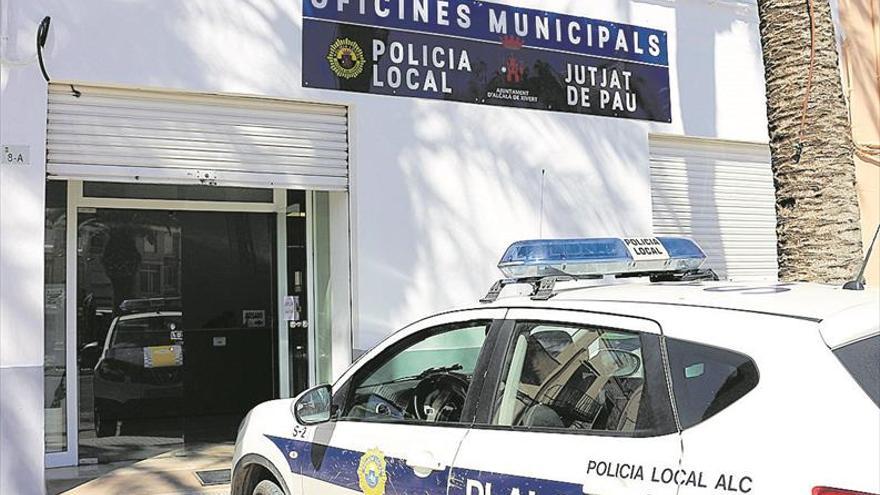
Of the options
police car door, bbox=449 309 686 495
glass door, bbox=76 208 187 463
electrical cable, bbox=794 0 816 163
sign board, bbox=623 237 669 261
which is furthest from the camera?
glass door, bbox=76 208 187 463

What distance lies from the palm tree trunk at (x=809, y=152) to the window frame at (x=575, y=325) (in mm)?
3082

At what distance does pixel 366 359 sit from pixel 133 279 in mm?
6681

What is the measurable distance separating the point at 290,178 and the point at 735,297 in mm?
5633

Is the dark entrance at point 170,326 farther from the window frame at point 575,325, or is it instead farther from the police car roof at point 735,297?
the police car roof at point 735,297

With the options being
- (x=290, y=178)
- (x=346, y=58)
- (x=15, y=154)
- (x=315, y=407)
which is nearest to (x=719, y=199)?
(x=346, y=58)

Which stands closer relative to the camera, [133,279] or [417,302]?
[417,302]

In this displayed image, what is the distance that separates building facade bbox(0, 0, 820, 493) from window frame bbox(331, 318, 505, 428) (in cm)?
369

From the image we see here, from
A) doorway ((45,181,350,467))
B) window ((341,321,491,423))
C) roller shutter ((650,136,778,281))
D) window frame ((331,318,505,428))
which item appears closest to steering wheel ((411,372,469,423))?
window ((341,321,491,423))

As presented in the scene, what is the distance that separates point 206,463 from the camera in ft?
27.1

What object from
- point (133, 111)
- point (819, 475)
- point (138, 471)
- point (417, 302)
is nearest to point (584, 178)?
point (417, 302)

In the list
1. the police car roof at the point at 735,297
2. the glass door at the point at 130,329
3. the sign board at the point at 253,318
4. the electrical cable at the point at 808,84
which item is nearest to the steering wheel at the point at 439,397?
the police car roof at the point at 735,297

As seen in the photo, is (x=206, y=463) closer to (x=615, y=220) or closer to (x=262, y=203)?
(x=262, y=203)

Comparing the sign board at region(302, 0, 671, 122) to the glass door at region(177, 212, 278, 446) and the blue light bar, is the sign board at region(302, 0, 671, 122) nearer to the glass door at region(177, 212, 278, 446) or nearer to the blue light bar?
the glass door at region(177, 212, 278, 446)

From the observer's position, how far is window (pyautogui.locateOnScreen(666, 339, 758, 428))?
2.79 m
